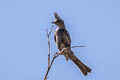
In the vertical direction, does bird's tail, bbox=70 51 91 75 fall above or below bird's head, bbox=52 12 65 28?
below

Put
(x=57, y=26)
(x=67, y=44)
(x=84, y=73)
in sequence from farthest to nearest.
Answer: (x=57, y=26), (x=67, y=44), (x=84, y=73)

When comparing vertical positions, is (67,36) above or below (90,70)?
above

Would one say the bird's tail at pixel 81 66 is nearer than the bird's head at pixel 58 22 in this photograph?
Yes

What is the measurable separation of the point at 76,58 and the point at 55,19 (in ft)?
4.50

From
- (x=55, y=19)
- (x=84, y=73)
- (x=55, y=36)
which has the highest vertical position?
(x=55, y=19)

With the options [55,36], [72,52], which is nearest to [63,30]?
[55,36]

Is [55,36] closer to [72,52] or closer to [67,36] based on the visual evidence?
[67,36]

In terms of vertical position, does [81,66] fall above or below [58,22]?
below

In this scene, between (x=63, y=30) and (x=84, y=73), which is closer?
(x=84, y=73)

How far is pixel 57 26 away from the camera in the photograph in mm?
7102

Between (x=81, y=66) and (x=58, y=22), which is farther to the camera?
(x=58, y=22)

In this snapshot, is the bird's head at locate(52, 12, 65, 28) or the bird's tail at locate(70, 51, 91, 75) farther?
the bird's head at locate(52, 12, 65, 28)

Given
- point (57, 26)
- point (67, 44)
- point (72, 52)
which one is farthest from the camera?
point (57, 26)

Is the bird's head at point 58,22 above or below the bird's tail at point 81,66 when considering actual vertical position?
above
